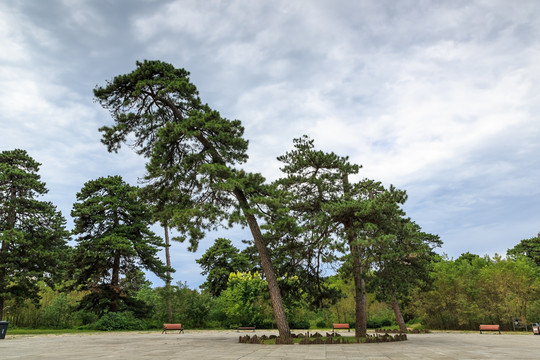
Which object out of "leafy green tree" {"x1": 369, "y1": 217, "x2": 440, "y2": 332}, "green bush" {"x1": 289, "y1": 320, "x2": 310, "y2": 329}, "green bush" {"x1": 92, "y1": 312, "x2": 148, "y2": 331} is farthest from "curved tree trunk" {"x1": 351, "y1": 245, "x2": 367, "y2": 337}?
"green bush" {"x1": 92, "y1": 312, "x2": 148, "y2": 331}

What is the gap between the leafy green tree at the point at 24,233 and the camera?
28.6m

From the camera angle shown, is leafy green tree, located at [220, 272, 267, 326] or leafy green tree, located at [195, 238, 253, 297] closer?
leafy green tree, located at [220, 272, 267, 326]

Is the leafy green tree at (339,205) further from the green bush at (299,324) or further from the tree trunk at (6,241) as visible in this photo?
the tree trunk at (6,241)

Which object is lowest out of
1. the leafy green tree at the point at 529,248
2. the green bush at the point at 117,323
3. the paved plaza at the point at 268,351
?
the green bush at the point at 117,323

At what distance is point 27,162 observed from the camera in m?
32.7

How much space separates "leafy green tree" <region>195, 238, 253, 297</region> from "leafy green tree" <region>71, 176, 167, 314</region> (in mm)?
6175

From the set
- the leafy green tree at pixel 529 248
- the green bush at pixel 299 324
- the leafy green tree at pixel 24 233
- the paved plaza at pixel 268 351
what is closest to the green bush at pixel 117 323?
the leafy green tree at pixel 24 233

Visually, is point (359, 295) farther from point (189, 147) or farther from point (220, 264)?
point (220, 264)

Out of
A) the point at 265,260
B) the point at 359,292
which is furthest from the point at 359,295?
the point at 265,260

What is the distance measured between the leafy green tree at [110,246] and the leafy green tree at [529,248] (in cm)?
4856

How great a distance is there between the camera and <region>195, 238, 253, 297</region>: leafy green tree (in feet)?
125

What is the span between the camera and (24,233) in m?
29.6

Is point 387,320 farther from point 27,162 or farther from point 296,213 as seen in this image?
point 27,162

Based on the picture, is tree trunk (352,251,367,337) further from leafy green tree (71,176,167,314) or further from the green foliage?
leafy green tree (71,176,167,314)
